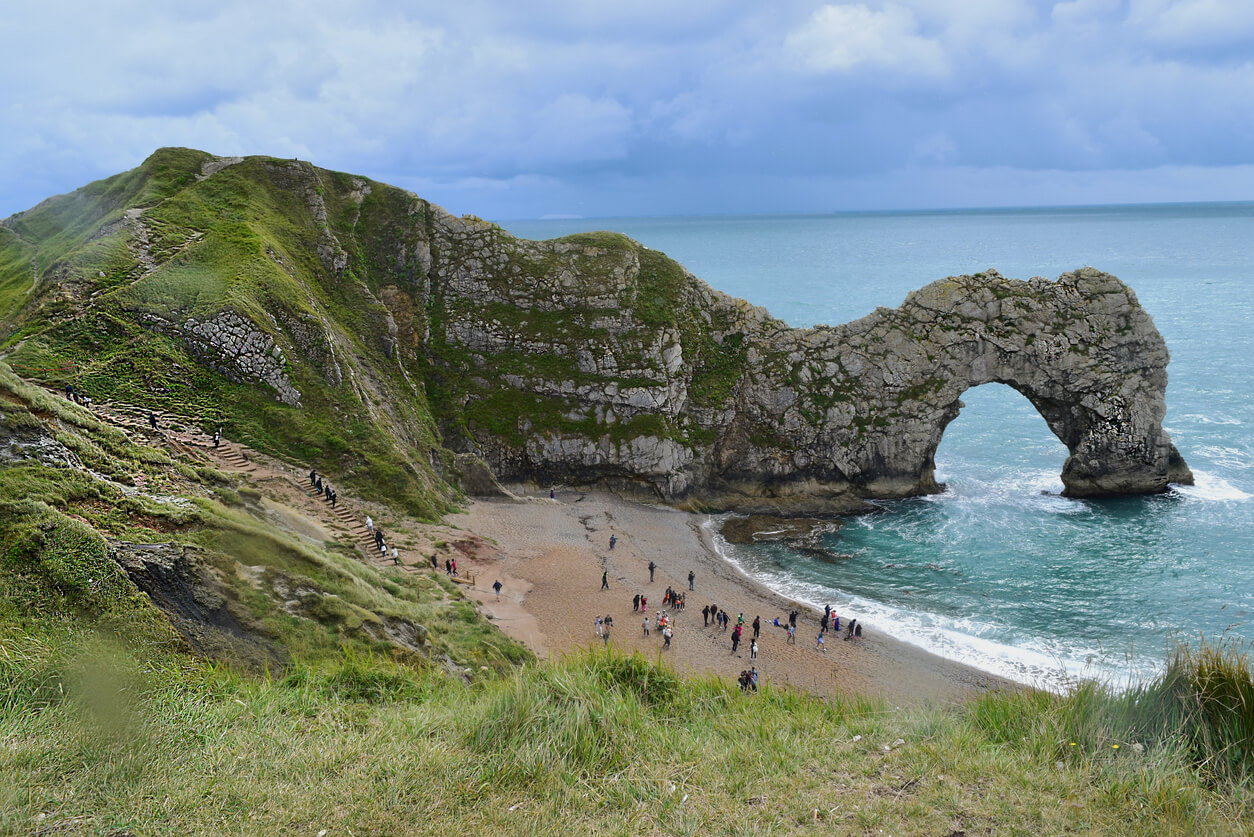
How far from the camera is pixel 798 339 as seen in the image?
5506 cm

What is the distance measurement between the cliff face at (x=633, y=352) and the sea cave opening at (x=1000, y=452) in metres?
3.76

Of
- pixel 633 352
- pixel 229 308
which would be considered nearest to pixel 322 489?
pixel 229 308

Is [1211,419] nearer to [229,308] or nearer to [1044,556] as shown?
[1044,556]

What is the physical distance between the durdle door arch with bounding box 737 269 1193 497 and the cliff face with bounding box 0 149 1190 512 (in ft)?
0.51

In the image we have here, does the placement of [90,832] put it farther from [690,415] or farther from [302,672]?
[690,415]

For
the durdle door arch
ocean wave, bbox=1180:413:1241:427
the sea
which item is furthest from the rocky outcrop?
ocean wave, bbox=1180:413:1241:427

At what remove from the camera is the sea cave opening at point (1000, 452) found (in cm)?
5422

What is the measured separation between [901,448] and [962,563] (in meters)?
12.5

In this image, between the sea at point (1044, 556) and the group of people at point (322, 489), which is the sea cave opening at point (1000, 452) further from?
the group of people at point (322, 489)

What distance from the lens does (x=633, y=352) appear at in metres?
53.3

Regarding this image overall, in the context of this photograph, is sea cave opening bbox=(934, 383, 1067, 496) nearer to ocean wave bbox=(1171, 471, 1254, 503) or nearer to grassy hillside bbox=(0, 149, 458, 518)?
ocean wave bbox=(1171, 471, 1254, 503)

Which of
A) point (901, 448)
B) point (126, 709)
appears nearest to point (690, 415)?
point (901, 448)

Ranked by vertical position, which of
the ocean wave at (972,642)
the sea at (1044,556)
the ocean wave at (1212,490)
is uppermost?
the ocean wave at (1212,490)

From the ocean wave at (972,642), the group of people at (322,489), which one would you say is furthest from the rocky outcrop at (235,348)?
the ocean wave at (972,642)
